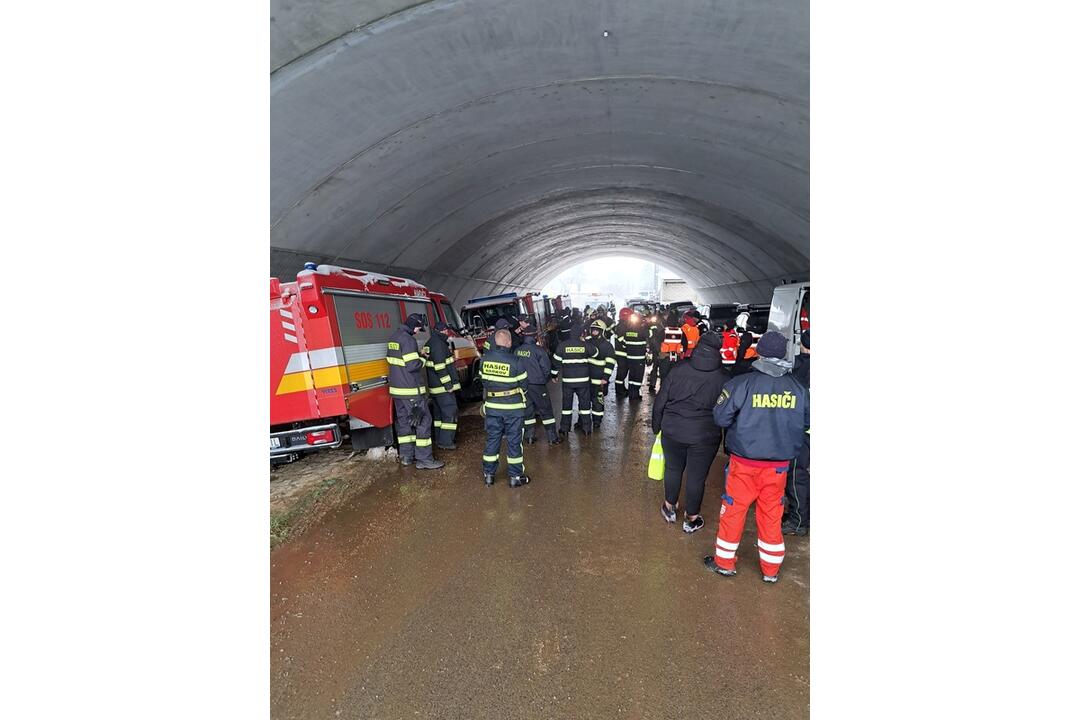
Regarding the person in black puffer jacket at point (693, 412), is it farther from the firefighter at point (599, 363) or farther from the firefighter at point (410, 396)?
the firefighter at point (599, 363)

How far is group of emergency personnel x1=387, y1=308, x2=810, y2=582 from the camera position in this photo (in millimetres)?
3469

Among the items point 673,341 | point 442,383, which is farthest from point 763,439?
point 673,341

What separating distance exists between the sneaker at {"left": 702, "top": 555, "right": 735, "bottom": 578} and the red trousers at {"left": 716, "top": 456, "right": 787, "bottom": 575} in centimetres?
7

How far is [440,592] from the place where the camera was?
11.8 feet

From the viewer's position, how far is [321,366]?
538cm

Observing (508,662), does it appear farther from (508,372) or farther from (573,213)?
(573,213)

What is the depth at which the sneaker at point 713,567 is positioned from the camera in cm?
378

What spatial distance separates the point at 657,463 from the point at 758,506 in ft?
2.94

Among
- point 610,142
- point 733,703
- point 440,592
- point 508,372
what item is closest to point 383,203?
point 610,142

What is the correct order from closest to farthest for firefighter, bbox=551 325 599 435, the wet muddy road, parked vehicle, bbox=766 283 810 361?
the wet muddy road, firefighter, bbox=551 325 599 435, parked vehicle, bbox=766 283 810 361

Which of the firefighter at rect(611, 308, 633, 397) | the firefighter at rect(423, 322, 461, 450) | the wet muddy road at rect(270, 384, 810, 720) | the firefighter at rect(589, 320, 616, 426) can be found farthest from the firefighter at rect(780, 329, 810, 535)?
the firefighter at rect(611, 308, 633, 397)

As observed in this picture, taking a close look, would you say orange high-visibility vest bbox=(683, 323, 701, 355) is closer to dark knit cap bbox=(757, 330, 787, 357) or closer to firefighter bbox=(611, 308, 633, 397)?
firefighter bbox=(611, 308, 633, 397)

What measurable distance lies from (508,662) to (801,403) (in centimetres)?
258

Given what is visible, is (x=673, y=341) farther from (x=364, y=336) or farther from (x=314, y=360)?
(x=314, y=360)
